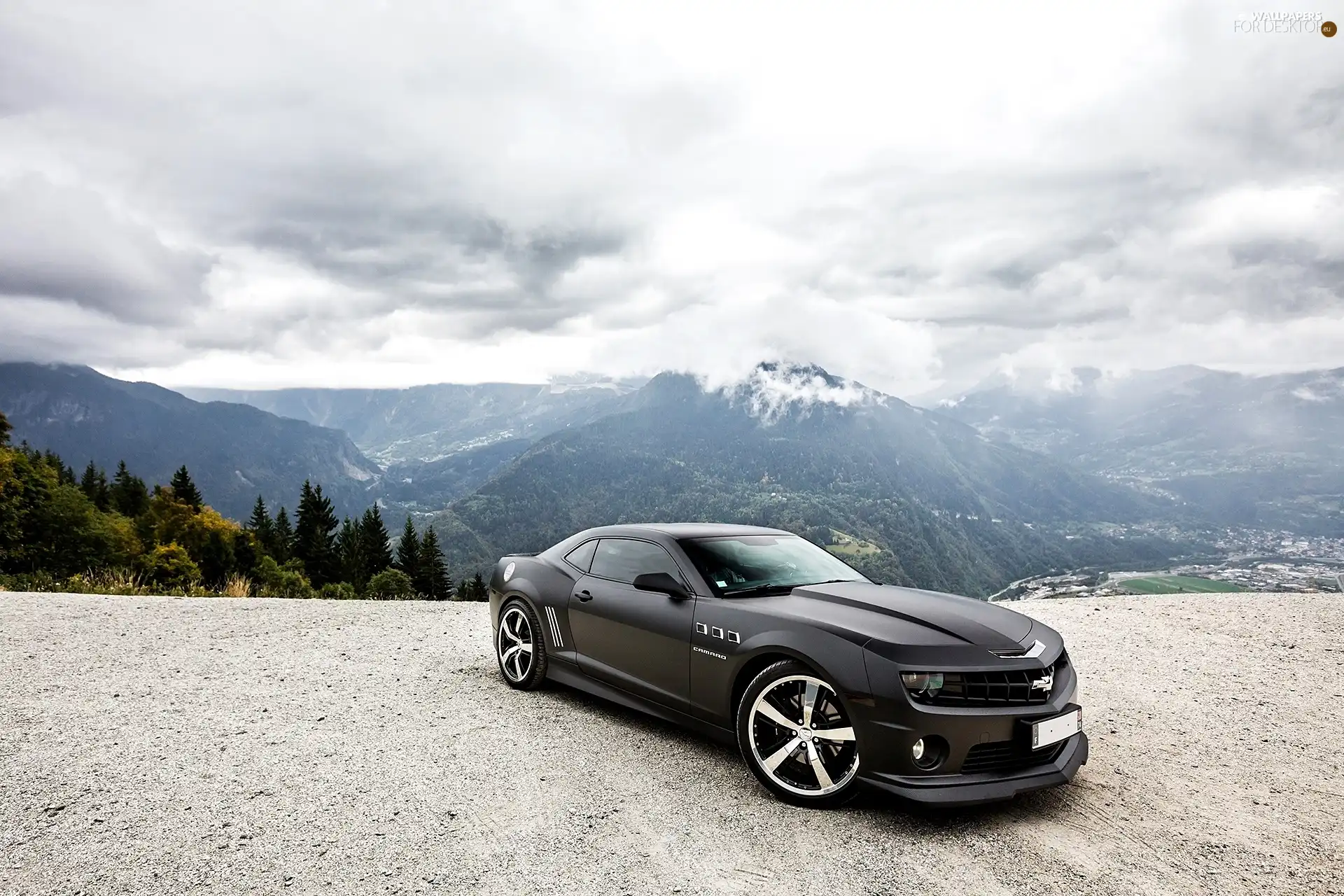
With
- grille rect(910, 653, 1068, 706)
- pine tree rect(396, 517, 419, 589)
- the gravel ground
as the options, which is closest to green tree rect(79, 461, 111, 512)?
pine tree rect(396, 517, 419, 589)

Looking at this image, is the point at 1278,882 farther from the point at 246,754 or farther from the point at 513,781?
the point at 246,754

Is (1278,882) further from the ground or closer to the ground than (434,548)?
further from the ground

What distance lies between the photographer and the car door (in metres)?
4.40

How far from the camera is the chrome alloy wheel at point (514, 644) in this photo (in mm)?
5746

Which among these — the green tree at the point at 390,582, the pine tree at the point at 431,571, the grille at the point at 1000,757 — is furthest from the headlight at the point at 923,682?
the pine tree at the point at 431,571

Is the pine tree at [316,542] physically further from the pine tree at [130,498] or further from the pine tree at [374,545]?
the pine tree at [130,498]

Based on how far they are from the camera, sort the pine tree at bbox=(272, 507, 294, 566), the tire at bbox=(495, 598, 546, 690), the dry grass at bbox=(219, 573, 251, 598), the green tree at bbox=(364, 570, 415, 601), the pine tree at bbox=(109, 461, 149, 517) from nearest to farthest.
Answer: the tire at bbox=(495, 598, 546, 690) → the dry grass at bbox=(219, 573, 251, 598) → the green tree at bbox=(364, 570, 415, 601) → the pine tree at bbox=(272, 507, 294, 566) → the pine tree at bbox=(109, 461, 149, 517)

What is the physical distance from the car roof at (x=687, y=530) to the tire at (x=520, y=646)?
919 mm

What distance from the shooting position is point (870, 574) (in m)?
5.55

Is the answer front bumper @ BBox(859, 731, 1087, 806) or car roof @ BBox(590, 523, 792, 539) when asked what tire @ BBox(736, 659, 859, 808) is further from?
car roof @ BBox(590, 523, 792, 539)

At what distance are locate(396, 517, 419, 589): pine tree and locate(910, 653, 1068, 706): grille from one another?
57.7m

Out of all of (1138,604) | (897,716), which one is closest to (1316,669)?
(1138,604)

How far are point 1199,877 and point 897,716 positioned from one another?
4.75 ft

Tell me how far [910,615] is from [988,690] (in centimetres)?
56
